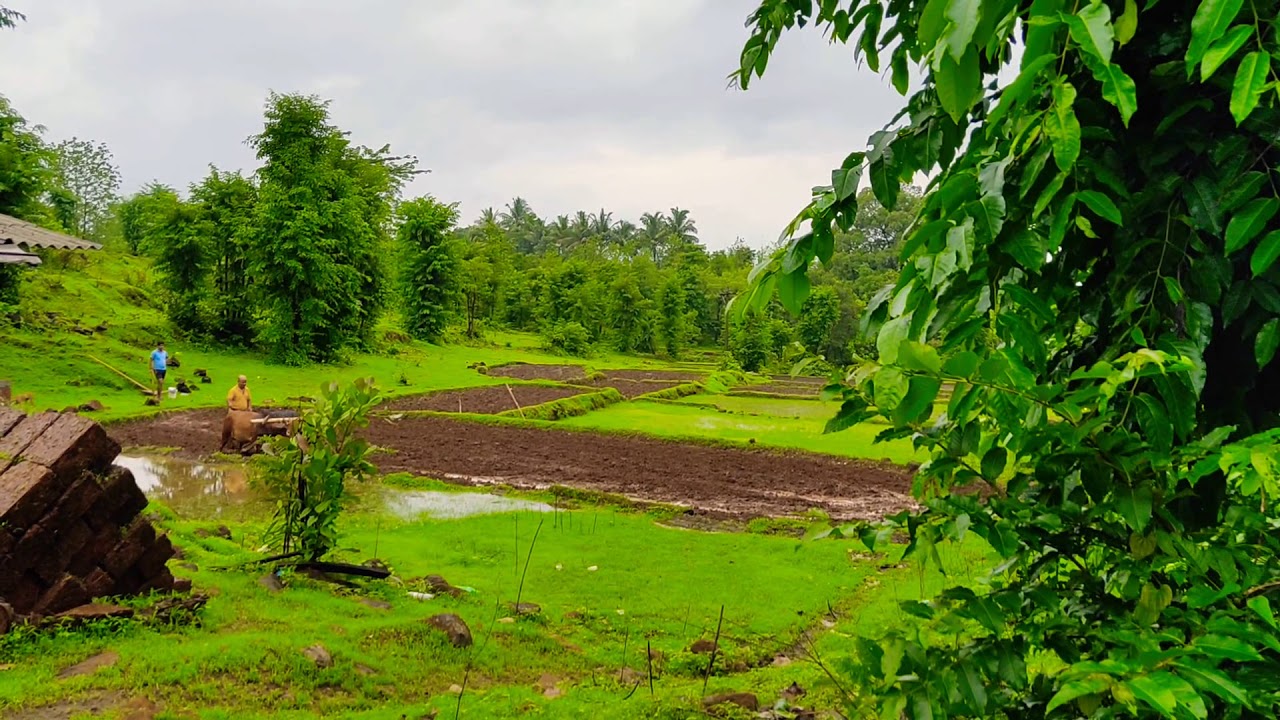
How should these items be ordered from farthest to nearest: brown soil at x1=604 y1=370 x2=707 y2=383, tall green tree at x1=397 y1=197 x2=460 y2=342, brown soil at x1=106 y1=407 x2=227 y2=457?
tall green tree at x1=397 y1=197 x2=460 y2=342
brown soil at x1=604 y1=370 x2=707 y2=383
brown soil at x1=106 y1=407 x2=227 y2=457

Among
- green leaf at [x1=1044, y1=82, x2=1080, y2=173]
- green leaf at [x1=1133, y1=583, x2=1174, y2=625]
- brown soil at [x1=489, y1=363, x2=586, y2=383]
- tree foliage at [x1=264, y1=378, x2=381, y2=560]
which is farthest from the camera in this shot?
brown soil at [x1=489, y1=363, x2=586, y2=383]

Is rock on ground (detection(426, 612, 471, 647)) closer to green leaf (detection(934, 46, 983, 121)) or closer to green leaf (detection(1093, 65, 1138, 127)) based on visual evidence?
green leaf (detection(934, 46, 983, 121))

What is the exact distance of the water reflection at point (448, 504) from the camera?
12812 millimetres

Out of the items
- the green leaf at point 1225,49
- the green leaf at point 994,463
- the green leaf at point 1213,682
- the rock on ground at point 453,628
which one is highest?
the green leaf at point 1225,49

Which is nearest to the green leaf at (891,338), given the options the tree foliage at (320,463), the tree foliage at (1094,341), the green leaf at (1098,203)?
the tree foliage at (1094,341)

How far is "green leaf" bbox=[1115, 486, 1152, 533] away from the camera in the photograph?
1.25 metres

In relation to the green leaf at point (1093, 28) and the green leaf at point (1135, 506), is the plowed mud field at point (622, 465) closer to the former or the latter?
the green leaf at point (1135, 506)

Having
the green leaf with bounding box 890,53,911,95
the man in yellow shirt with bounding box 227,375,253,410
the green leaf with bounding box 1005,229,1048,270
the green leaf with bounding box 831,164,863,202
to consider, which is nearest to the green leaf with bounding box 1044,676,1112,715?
the green leaf with bounding box 1005,229,1048,270

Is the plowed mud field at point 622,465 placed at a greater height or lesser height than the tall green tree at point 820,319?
lesser

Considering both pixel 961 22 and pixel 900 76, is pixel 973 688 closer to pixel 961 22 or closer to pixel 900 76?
pixel 961 22

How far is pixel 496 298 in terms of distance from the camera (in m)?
61.8

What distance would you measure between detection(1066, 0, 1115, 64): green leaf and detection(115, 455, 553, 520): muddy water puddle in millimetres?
12081

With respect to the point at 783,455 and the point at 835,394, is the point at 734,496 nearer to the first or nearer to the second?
the point at 783,455

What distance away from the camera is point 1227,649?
96 cm
